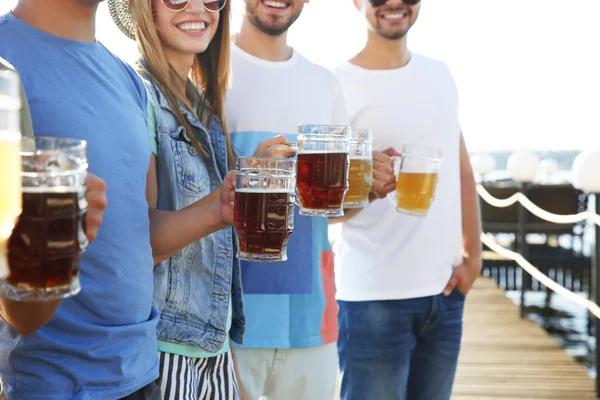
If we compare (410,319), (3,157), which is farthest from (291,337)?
(3,157)

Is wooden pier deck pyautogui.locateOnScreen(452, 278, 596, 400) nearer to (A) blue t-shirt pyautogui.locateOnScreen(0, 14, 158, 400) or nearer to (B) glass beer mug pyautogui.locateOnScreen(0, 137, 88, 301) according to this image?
(A) blue t-shirt pyautogui.locateOnScreen(0, 14, 158, 400)

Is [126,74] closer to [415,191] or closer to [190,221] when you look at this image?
[190,221]

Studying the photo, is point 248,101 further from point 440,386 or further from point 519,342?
point 519,342

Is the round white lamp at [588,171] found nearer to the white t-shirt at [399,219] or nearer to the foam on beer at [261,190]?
the white t-shirt at [399,219]

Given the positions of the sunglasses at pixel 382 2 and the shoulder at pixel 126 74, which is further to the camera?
the sunglasses at pixel 382 2

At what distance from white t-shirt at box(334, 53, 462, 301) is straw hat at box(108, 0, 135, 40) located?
92 centimetres

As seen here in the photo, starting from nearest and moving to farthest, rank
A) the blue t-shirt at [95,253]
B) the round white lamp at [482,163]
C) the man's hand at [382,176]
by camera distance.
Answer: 1. the blue t-shirt at [95,253]
2. the man's hand at [382,176]
3. the round white lamp at [482,163]

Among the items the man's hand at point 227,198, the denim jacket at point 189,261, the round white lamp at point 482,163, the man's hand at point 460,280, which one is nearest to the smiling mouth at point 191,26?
the denim jacket at point 189,261

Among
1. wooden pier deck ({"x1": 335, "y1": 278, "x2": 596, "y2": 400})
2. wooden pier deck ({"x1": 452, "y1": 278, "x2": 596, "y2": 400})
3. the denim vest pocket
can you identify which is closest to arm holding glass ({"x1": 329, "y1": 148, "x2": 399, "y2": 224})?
the denim vest pocket

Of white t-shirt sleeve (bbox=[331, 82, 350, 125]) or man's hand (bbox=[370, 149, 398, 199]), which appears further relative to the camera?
white t-shirt sleeve (bbox=[331, 82, 350, 125])

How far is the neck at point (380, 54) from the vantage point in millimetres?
2777

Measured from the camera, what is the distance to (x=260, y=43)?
7.55 feet

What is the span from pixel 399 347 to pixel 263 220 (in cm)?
123

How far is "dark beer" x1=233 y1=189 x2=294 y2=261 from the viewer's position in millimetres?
1490
